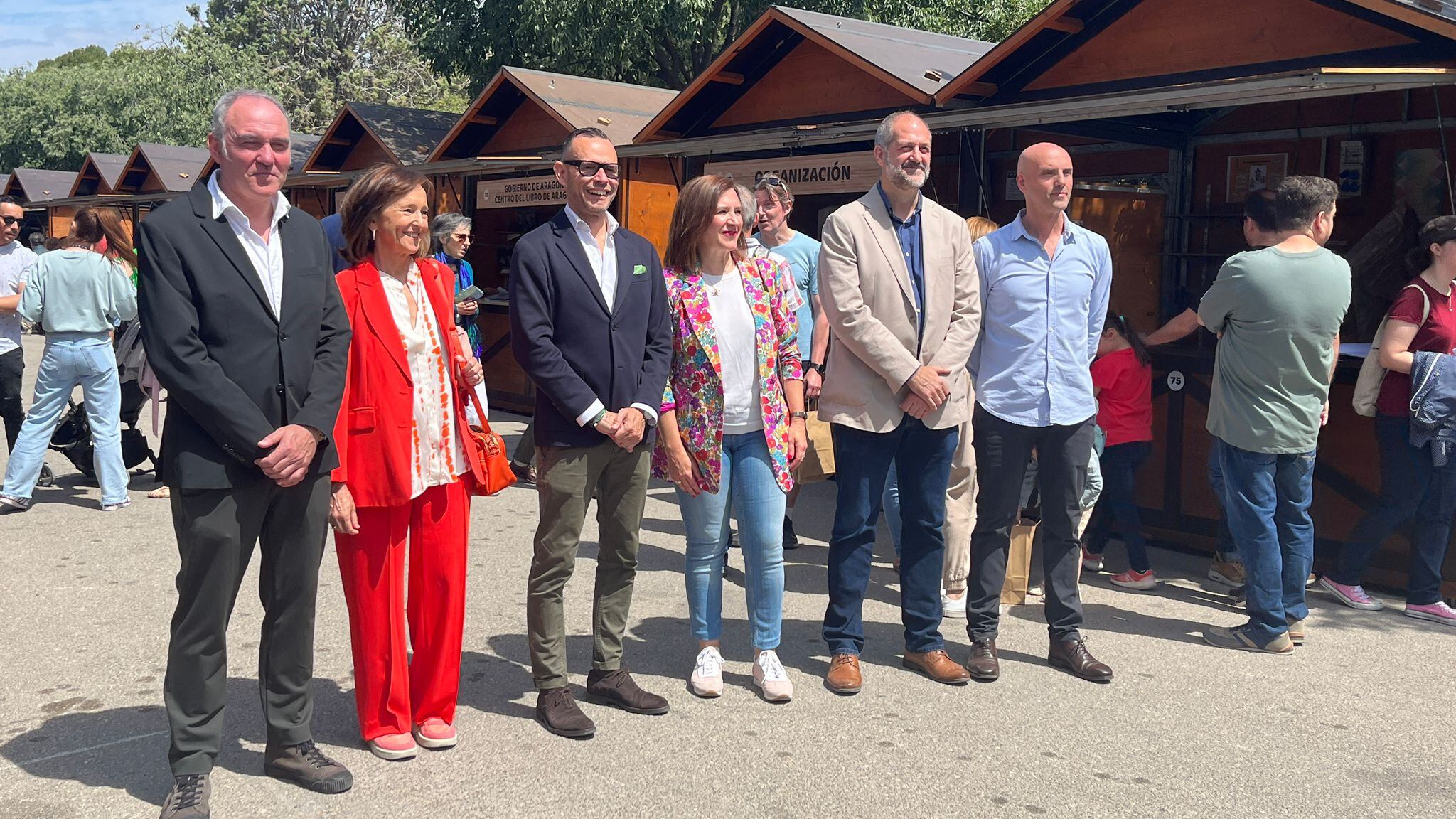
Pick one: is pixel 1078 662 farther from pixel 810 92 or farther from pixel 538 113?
pixel 538 113

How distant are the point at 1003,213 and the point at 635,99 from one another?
5.36 metres

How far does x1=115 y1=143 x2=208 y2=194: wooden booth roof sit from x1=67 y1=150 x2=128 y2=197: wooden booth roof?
68 cm

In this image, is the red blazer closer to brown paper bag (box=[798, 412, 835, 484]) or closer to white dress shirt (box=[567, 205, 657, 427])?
white dress shirt (box=[567, 205, 657, 427])

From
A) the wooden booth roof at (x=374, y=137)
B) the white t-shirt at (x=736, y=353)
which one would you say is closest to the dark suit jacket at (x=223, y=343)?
the white t-shirt at (x=736, y=353)

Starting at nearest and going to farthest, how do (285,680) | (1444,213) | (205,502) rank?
(205,502) < (285,680) < (1444,213)

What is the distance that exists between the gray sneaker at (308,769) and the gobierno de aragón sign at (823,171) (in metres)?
6.10

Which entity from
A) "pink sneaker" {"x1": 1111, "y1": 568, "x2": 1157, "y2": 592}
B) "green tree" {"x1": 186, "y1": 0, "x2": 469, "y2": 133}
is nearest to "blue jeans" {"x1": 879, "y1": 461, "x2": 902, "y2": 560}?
"pink sneaker" {"x1": 1111, "y1": 568, "x2": 1157, "y2": 592}

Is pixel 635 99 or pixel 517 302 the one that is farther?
pixel 635 99

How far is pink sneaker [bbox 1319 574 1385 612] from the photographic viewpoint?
5777mm

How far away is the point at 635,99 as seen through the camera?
45.8ft

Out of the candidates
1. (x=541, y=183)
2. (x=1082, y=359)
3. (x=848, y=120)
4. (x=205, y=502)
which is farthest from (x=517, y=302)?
(x=541, y=183)

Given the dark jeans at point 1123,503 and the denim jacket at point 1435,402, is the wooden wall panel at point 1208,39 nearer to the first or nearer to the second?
the denim jacket at point 1435,402

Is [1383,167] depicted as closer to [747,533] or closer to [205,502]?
[747,533]

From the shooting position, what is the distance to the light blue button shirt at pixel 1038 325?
4.63m
